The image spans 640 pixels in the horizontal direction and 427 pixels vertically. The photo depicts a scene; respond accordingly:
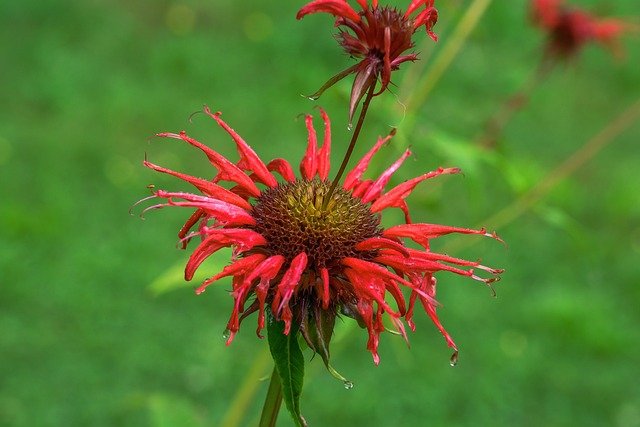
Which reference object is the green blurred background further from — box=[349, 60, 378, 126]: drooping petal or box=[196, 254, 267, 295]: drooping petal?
box=[349, 60, 378, 126]: drooping petal

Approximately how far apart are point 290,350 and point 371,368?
2138 mm

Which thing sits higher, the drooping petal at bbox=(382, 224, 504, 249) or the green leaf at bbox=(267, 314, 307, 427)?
the drooping petal at bbox=(382, 224, 504, 249)

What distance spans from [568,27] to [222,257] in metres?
1.43

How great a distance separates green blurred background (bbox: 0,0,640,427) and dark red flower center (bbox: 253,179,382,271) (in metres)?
0.37

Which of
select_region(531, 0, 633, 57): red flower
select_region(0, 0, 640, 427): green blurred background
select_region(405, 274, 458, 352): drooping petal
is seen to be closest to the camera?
select_region(405, 274, 458, 352): drooping petal

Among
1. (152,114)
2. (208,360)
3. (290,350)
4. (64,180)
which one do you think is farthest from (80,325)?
(290,350)

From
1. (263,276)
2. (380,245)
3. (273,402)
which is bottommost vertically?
(273,402)

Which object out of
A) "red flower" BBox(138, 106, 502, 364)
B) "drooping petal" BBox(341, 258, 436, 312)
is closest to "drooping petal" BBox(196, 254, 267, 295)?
"red flower" BBox(138, 106, 502, 364)

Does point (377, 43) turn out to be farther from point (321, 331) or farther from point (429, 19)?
point (321, 331)

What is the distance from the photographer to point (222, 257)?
57.7 inches

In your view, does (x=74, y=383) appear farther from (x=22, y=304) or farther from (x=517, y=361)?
(x=517, y=361)

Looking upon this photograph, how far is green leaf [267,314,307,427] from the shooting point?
90 cm

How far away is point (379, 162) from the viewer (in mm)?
1715

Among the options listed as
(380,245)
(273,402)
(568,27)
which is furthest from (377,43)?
(568,27)
